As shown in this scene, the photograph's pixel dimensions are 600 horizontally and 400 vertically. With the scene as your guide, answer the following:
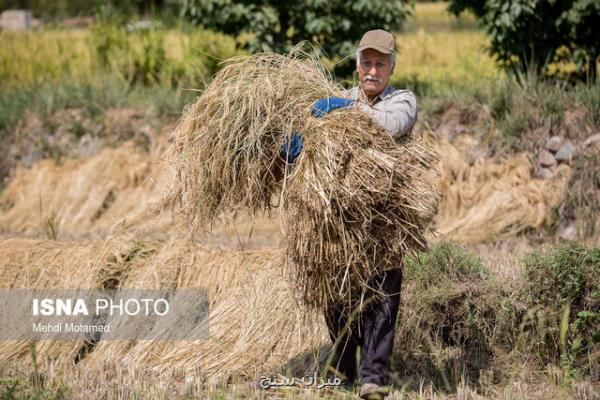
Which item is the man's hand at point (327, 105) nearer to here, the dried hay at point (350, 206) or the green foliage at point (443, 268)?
the dried hay at point (350, 206)

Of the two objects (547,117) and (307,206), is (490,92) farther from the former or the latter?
(307,206)

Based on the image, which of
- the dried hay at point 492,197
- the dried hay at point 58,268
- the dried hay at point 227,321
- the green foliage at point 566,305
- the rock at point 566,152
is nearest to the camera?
the green foliage at point 566,305

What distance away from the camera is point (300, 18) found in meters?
9.11

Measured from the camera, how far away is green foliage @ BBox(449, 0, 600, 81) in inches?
313

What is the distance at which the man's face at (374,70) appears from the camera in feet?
14.0

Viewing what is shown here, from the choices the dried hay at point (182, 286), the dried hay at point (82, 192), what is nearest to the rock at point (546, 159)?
the dried hay at point (182, 286)

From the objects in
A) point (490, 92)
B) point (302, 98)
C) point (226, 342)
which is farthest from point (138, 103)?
point (302, 98)

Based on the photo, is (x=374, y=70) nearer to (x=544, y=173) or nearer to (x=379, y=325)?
(x=379, y=325)

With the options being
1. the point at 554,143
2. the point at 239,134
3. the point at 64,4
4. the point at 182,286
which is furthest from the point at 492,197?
the point at 64,4

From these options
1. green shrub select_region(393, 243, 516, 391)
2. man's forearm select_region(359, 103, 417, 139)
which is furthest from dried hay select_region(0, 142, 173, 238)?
man's forearm select_region(359, 103, 417, 139)

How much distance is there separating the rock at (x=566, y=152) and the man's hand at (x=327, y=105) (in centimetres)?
364

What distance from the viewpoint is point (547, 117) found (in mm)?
7527

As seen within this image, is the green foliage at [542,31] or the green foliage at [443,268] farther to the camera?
the green foliage at [542,31]

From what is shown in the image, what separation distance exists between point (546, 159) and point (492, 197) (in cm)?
54
